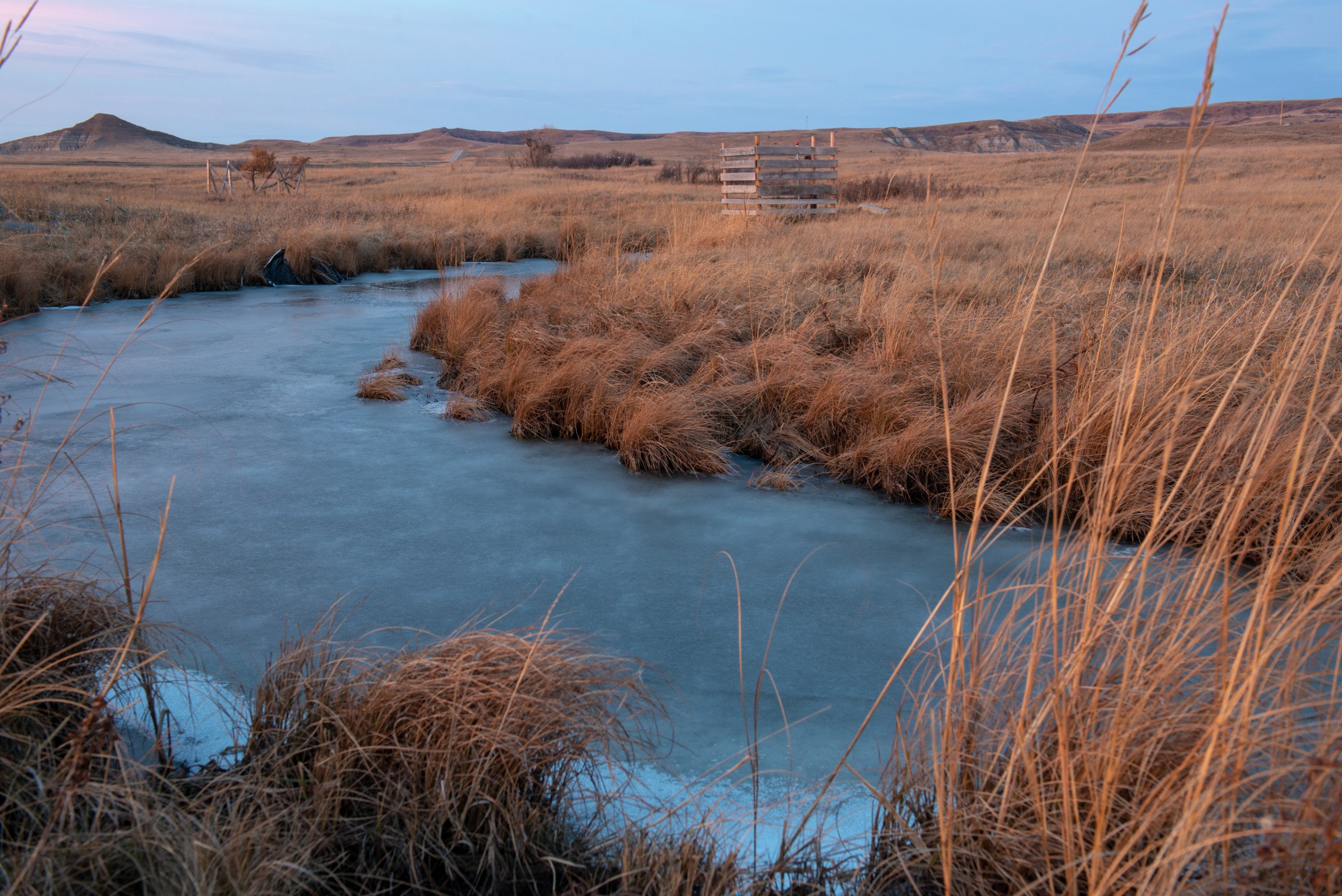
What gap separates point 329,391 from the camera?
6.50m

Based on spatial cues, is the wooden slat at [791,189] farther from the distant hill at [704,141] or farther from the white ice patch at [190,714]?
the distant hill at [704,141]

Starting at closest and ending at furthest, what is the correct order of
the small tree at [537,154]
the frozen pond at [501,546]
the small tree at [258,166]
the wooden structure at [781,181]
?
the frozen pond at [501,546] < the wooden structure at [781,181] < the small tree at [258,166] < the small tree at [537,154]

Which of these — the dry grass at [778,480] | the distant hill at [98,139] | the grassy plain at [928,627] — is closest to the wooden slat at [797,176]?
the grassy plain at [928,627]

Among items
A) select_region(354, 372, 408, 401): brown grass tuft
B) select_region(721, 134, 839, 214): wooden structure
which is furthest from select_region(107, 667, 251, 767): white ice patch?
select_region(721, 134, 839, 214): wooden structure

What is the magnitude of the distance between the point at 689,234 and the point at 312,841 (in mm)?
9862

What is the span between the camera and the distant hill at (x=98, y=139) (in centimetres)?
8325

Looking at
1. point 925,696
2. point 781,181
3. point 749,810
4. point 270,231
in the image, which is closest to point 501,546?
point 749,810

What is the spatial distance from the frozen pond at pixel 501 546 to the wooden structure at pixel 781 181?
435 inches

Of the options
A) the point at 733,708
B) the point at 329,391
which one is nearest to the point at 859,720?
the point at 733,708

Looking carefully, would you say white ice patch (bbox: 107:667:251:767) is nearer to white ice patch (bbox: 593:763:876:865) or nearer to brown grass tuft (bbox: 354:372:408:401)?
white ice patch (bbox: 593:763:876:865)

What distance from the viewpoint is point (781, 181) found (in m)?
15.8

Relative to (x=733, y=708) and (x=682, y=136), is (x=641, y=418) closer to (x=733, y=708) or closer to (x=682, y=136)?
(x=733, y=708)

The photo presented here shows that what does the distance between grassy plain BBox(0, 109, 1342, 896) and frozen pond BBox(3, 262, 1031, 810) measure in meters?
0.26

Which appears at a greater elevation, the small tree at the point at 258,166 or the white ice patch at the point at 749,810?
the small tree at the point at 258,166
